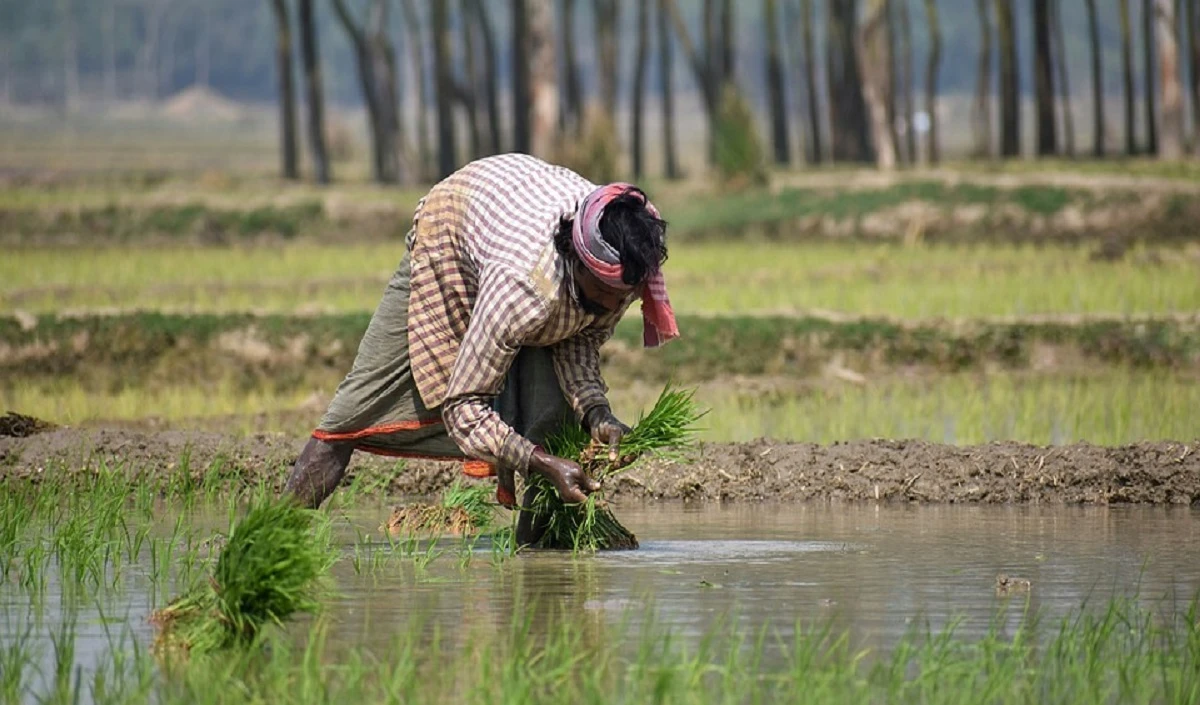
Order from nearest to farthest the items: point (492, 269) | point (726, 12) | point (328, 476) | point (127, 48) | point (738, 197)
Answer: point (492, 269)
point (328, 476)
point (738, 197)
point (726, 12)
point (127, 48)

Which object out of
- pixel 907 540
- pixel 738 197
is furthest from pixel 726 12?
pixel 907 540

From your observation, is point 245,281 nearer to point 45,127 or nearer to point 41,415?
point 41,415

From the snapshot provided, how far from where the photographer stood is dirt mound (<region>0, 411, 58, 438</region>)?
29.9ft

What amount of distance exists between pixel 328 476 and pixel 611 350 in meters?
6.21

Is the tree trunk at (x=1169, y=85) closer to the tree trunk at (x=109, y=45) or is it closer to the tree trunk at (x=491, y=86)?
the tree trunk at (x=491, y=86)

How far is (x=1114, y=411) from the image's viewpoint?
10.0m

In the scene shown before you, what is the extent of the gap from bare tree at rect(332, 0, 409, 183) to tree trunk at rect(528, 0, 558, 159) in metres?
9.88

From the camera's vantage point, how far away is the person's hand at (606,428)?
599cm

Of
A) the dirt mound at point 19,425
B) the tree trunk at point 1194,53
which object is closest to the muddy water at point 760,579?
the dirt mound at point 19,425

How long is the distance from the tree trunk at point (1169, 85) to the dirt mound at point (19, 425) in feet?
76.7

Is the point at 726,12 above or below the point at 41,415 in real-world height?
above

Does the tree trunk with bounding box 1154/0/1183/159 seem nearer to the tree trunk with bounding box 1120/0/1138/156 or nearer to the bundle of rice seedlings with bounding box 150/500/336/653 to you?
the tree trunk with bounding box 1120/0/1138/156

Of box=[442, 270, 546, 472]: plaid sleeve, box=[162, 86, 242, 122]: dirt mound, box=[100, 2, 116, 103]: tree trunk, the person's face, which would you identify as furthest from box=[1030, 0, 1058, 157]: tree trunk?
box=[100, 2, 116, 103]: tree trunk

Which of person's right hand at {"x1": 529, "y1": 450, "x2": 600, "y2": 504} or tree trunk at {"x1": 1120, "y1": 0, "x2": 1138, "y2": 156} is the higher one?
tree trunk at {"x1": 1120, "y1": 0, "x2": 1138, "y2": 156}
